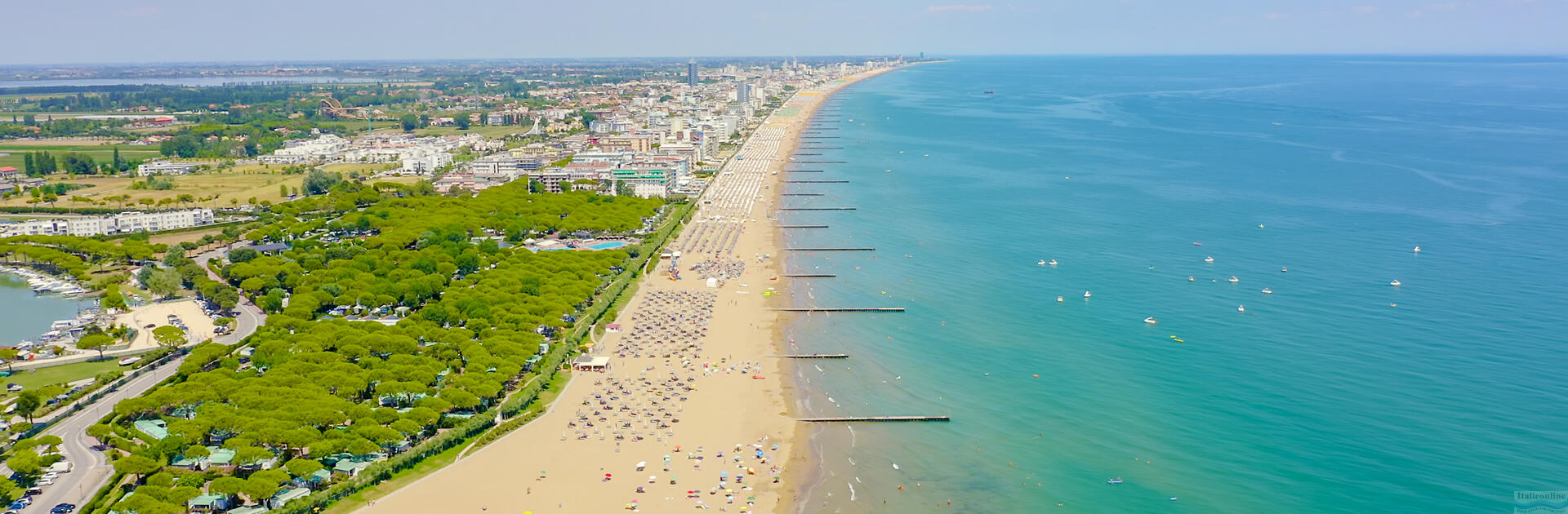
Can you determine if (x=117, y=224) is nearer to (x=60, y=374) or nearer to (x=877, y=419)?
(x=60, y=374)

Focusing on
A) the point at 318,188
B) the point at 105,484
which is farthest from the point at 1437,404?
the point at 318,188

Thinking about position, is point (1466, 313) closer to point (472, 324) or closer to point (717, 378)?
point (717, 378)

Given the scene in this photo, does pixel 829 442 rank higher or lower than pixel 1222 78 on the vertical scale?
lower
